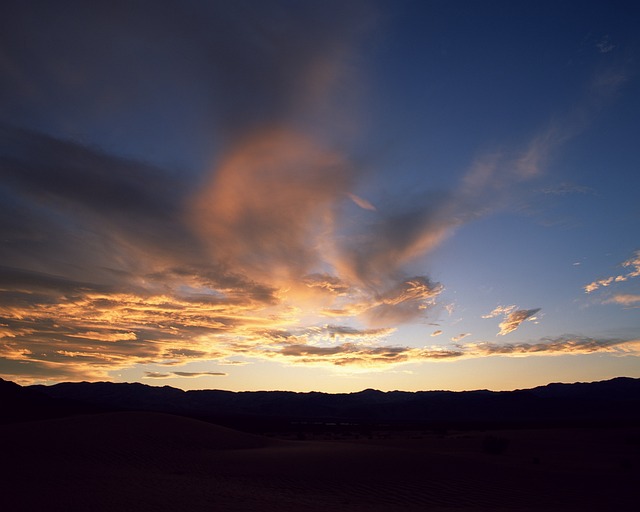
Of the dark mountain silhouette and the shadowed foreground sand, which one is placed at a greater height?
the dark mountain silhouette

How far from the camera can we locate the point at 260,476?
60.1 ft

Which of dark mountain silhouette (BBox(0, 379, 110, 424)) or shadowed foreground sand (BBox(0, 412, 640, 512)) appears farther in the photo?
dark mountain silhouette (BBox(0, 379, 110, 424))

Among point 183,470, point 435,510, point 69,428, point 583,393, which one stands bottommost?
point 435,510

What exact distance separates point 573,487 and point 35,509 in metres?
17.5

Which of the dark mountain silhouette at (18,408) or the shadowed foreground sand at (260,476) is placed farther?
the dark mountain silhouette at (18,408)

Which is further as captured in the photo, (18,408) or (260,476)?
(18,408)

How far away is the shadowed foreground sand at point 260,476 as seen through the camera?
13.8m

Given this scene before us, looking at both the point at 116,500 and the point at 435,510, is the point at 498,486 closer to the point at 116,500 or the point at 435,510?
the point at 435,510

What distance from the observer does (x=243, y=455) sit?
76.2 feet

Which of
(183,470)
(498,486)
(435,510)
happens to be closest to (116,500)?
(183,470)

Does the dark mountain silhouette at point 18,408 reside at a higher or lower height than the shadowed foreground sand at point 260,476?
higher

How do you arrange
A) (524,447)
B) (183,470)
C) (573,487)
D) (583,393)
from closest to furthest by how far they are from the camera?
(573,487) → (183,470) → (524,447) → (583,393)

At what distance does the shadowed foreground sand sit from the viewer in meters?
13.8

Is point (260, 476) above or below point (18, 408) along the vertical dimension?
below
